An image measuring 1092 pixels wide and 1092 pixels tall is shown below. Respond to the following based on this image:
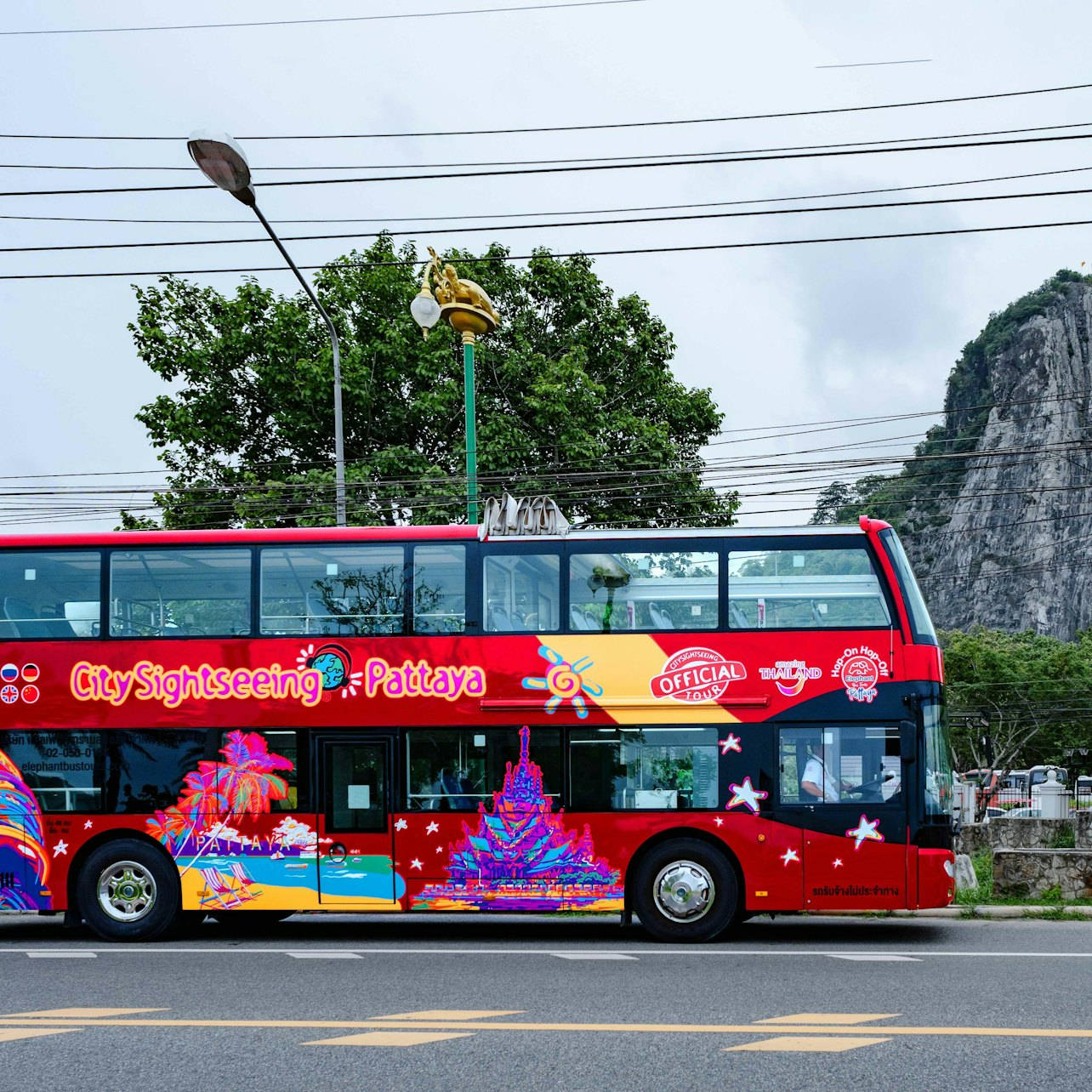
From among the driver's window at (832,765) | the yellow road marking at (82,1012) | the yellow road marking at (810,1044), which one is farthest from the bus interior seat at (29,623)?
the yellow road marking at (810,1044)

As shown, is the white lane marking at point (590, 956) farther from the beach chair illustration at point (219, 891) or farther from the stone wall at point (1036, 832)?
the stone wall at point (1036, 832)

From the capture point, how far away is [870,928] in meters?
13.1

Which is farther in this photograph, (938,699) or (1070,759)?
(1070,759)

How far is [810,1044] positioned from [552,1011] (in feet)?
5.60

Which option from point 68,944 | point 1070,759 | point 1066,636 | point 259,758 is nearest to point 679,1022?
point 259,758

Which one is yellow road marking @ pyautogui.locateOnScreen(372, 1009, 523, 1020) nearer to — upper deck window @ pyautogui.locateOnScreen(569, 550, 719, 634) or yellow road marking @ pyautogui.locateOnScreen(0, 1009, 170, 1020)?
yellow road marking @ pyautogui.locateOnScreen(0, 1009, 170, 1020)

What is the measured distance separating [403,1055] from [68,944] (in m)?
6.84

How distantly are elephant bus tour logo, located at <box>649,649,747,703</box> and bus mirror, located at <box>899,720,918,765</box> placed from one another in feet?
4.69

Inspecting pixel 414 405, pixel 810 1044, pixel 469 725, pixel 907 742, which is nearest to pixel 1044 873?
pixel 907 742

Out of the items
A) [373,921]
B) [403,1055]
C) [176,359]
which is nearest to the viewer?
[403,1055]

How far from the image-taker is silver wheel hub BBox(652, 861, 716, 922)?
1196 centimetres

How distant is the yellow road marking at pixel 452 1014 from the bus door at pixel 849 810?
4.63 metres

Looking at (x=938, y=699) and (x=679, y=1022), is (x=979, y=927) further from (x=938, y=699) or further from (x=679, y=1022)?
(x=679, y=1022)

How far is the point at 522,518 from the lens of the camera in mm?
12594
